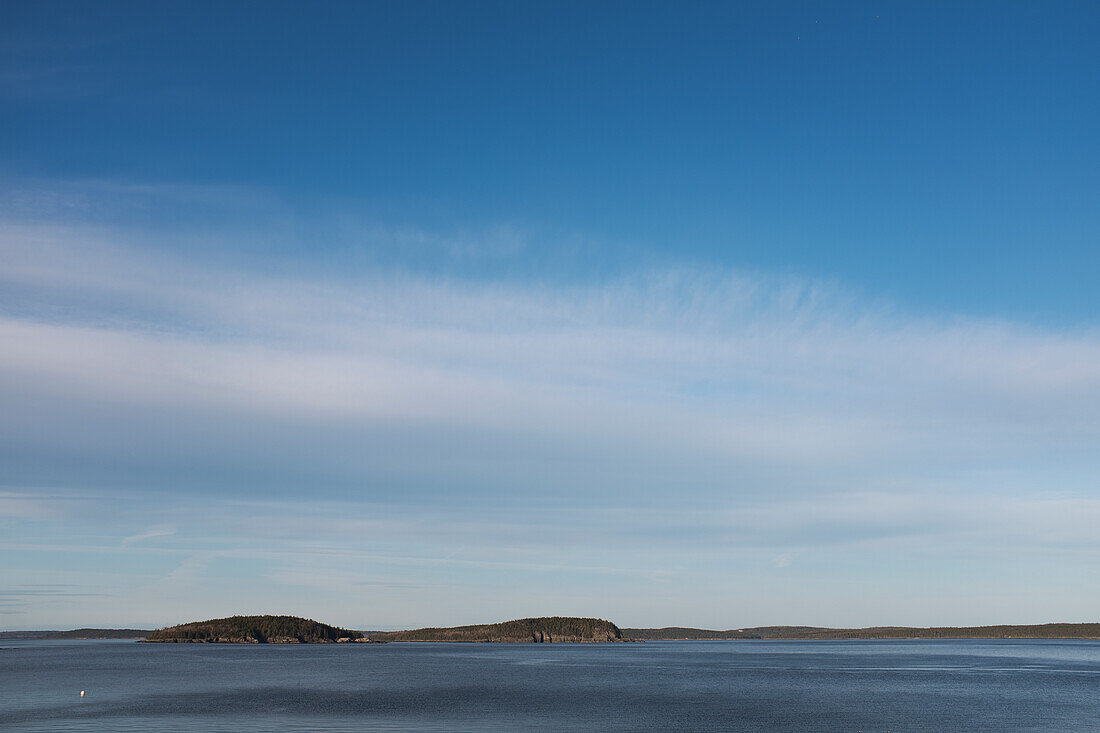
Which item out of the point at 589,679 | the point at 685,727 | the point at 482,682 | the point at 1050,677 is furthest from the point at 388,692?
the point at 1050,677

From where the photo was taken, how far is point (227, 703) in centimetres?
7988

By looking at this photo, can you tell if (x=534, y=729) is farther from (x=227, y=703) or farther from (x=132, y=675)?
(x=132, y=675)

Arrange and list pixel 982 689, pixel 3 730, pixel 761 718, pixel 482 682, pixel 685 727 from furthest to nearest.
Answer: pixel 482 682 < pixel 982 689 < pixel 761 718 < pixel 685 727 < pixel 3 730

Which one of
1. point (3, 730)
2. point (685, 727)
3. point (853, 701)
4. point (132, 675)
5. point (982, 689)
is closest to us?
point (3, 730)

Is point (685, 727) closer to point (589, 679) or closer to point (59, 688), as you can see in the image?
point (589, 679)

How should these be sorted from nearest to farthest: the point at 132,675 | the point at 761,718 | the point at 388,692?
the point at 761,718 → the point at 388,692 → the point at 132,675

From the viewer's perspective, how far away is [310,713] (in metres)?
72.2

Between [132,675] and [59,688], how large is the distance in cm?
3016

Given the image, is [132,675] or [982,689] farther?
[132,675]

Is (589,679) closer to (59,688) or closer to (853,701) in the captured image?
(853,701)

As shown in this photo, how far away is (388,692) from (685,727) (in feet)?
138

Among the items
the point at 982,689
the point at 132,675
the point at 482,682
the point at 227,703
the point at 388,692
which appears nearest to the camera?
the point at 227,703

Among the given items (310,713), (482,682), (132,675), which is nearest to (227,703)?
(310,713)

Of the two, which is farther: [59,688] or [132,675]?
[132,675]
